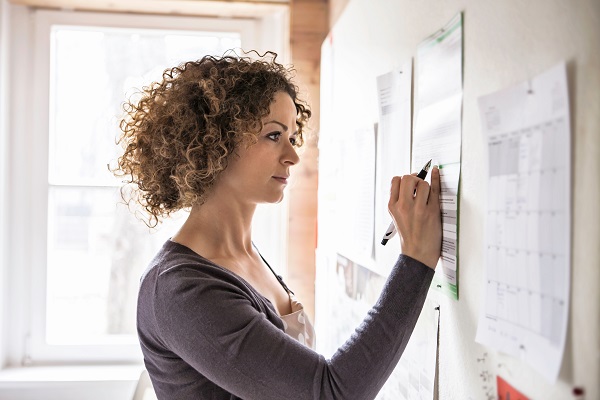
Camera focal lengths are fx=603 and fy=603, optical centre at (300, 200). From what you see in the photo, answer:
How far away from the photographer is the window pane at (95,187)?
2.35 meters

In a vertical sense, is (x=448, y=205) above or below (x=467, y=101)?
below

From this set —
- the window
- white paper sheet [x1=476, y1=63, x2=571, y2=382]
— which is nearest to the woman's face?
white paper sheet [x1=476, y1=63, x2=571, y2=382]

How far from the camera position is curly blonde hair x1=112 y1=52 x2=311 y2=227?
113cm

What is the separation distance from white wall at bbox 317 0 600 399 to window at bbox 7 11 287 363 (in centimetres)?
123

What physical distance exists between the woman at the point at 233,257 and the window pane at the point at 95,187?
1100 mm

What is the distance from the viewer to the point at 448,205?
0.92 m

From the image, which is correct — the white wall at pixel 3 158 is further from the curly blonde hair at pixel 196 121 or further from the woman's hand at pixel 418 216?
the woman's hand at pixel 418 216

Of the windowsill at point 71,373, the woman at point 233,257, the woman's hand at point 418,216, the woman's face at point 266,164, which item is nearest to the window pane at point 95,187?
the windowsill at point 71,373

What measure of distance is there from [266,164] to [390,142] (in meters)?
0.26

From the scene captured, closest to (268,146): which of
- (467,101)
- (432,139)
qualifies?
(432,139)

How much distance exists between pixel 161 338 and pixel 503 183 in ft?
1.94

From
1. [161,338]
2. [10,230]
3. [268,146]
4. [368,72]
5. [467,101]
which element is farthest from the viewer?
[10,230]

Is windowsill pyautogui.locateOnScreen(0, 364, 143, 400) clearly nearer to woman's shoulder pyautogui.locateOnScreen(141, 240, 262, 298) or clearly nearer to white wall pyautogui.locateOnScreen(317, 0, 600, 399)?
woman's shoulder pyautogui.locateOnScreen(141, 240, 262, 298)

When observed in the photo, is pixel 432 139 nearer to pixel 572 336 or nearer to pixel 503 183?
pixel 503 183
